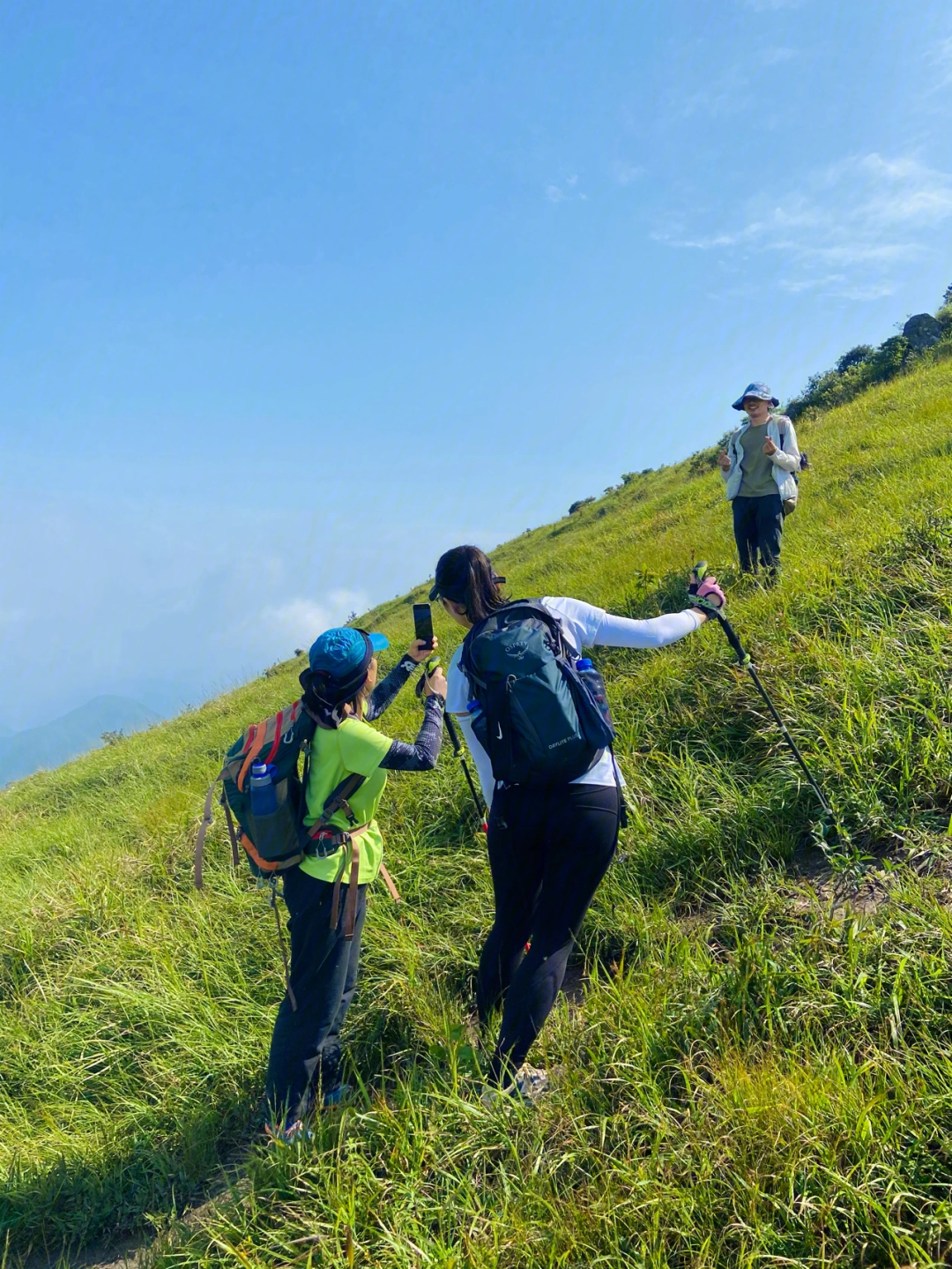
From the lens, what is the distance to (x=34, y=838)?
327 inches

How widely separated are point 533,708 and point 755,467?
15.8 feet

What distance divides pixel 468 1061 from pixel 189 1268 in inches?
46.0

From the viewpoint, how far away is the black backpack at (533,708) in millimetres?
2453

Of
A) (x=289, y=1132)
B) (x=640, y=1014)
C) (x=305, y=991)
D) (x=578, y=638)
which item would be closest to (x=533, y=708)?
(x=578, y=638)

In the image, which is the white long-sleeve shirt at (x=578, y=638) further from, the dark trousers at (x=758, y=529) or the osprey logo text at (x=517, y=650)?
the dark trousers at (x=758, y=529)

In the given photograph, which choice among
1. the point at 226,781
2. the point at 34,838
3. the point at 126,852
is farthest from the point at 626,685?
the point at 34,838

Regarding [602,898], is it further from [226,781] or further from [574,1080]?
[226,781]

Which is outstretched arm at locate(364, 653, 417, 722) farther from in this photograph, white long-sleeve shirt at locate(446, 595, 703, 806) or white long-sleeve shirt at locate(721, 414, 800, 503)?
white long-sleeve shirt at locate(721, 414, 800, 503)

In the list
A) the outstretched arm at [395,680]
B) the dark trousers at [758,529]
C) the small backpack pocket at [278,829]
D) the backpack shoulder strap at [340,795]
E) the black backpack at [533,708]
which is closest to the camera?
the black backpack at [533,708]

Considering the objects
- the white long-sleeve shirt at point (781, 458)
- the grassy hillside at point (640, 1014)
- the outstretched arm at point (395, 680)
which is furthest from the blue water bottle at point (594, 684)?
the white long-sleeve shirt at point (781, 458)

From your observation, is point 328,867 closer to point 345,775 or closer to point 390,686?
point 345,775

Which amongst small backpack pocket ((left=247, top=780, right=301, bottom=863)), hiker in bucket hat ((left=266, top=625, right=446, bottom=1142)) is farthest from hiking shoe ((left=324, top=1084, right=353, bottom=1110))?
small backpack pocket ((left=247, top=780, right=301, bottom=863))

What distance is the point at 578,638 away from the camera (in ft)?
9.21

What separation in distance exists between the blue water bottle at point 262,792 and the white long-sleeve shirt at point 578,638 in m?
0.79
